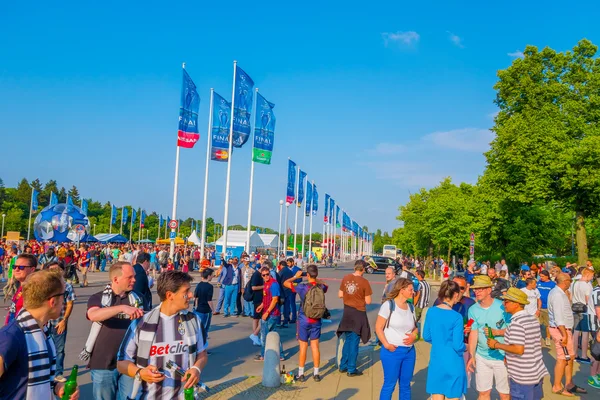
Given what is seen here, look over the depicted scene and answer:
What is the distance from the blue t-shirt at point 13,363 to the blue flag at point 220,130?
26289mm

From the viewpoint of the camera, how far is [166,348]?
3713 millimetres

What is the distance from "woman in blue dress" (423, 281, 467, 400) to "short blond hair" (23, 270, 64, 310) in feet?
13.3

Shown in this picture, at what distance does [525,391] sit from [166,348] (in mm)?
4031

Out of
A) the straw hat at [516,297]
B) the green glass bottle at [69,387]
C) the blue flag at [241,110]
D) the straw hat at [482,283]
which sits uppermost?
the blue flag at [241,110]

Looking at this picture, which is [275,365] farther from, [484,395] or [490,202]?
[490,202]

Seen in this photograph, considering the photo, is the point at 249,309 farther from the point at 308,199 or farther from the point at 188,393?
the point at 308,199

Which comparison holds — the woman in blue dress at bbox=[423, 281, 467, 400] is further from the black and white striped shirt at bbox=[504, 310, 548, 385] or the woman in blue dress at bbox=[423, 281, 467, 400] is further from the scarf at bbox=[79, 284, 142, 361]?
the scarf at bbox=[79, 284, 142, 361]

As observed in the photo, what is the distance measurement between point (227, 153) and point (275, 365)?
22.1 meters

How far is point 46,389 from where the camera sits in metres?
3.20

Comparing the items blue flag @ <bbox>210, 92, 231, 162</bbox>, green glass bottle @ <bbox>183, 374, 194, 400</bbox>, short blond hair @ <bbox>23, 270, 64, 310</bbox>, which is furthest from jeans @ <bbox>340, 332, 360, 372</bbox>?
blue flag @ <bbox>210, 92, 231, 162</bbox>

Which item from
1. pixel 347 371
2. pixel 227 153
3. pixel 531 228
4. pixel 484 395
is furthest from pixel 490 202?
pixel 484 395

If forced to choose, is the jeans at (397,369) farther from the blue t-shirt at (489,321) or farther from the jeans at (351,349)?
the jeans at (351,349)

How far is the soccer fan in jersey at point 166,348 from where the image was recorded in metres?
3.63

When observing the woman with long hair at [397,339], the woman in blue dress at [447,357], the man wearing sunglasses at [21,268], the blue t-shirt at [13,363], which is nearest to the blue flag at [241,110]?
the man wearing sunglasses at [21,268]
